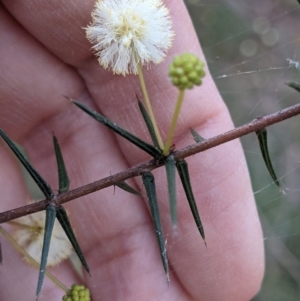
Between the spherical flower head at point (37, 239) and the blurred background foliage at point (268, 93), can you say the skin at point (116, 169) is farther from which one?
the blurred background foliage at point (268, 93)

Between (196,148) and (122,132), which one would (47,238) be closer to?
(122,132)

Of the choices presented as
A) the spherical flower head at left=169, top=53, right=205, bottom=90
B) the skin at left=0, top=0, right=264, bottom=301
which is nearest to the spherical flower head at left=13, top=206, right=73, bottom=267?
the skin at left=0, top=0, right=264, bottom=301

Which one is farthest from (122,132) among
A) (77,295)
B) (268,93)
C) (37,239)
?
(268,93)

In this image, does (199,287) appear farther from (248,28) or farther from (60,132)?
(248,28)

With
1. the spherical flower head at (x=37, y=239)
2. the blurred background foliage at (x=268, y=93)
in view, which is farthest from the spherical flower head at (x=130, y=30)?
the blurred background foliage at (x=268, y=93)

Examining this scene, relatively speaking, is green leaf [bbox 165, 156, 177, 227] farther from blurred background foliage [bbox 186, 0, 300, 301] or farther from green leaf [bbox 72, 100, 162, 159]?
blurred background foliage [bbox 186, 0, 300, 301]
